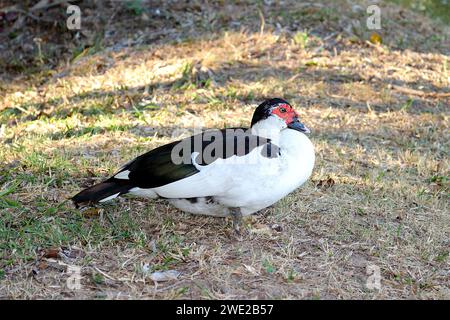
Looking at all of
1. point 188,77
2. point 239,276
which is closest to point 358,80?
point 188,77

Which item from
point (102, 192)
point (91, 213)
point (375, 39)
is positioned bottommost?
point (375, 39)

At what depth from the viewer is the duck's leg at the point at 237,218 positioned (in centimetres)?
367

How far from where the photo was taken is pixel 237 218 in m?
3.70

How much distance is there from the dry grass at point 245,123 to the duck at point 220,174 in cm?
24

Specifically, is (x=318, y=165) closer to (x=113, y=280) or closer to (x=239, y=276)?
(x=239, y=276)

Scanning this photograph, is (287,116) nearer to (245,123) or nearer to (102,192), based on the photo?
(102,192)

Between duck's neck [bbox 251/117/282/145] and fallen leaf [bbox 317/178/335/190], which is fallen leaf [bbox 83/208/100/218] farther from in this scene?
fallen leaf [bbox 317/178/335/190]

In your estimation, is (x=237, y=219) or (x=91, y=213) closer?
(x=237, y=219)

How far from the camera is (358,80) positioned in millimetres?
6469

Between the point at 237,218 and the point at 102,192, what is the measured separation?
0.74 meters

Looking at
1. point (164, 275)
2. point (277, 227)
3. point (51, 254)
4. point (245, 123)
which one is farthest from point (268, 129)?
point (245, 123)

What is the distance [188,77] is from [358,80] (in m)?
1.62

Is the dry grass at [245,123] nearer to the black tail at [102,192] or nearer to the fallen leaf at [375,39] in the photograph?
the fallen leaf at [375,39]

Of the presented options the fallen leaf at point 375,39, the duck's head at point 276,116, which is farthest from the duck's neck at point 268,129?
the fallen leaf at point 375,39
